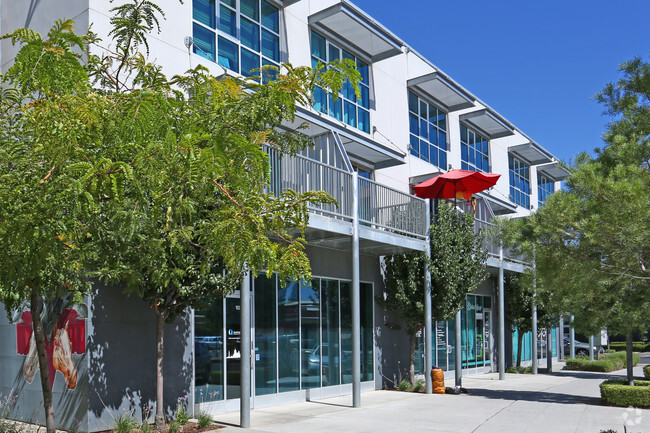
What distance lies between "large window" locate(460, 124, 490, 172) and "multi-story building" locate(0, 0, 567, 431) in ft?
5.22

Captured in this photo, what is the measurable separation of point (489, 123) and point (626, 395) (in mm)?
14574

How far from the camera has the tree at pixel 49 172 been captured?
458cm

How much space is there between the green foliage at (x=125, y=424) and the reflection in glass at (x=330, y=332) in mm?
6638

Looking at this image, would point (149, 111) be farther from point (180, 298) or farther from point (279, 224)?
point (180, 298)

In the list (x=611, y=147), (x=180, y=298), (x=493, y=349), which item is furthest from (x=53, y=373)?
(x=493, y=349)

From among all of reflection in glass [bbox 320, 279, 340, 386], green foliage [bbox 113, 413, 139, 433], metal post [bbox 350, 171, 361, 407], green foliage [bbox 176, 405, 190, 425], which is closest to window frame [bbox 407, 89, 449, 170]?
reflection in glass [bbox 320, 279, 340, 386]

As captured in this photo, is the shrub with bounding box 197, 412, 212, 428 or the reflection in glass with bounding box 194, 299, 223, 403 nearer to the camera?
the shrub with bounding box 197, 412, 212, 428

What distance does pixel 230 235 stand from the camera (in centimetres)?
562

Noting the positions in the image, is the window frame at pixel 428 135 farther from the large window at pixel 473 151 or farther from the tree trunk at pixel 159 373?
the tree trunk at pixel 159 373

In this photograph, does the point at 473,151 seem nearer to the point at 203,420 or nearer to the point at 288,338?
the point at 288,338

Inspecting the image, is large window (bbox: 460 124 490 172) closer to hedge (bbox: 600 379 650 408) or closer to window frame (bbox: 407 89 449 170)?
window frame (bbox: 407 89 449 170)

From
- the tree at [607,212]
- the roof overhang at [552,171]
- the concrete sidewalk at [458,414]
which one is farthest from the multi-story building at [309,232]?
the roof overhang at [552,171]

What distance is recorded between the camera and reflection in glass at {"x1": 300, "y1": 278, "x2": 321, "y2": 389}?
16.7m

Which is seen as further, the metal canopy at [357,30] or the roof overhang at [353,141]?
the metal canopy at [357,30]
